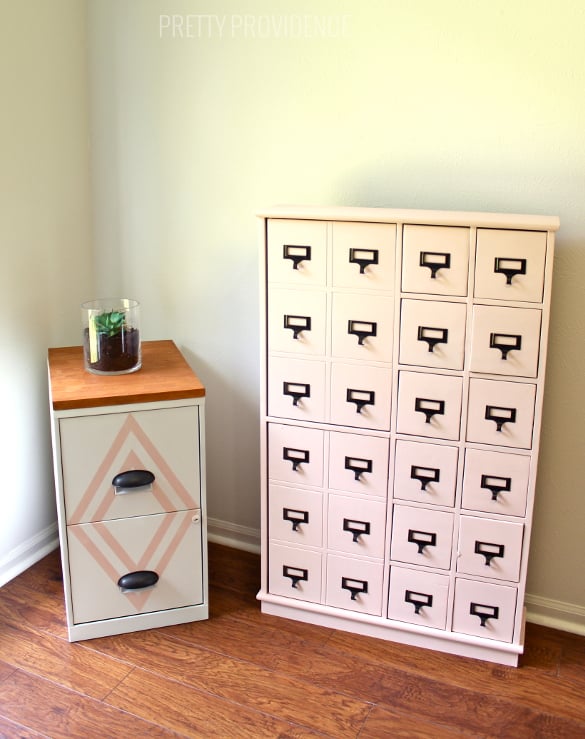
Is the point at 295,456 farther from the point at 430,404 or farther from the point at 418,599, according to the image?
the point at 418,599

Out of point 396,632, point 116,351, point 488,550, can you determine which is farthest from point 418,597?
point 116,351

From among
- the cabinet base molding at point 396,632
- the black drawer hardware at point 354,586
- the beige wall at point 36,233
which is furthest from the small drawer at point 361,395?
the beige wall at point 36,233

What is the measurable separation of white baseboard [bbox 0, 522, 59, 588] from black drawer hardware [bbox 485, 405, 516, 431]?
1.53m

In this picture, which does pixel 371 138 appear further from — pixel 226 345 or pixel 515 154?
pixel 226 345

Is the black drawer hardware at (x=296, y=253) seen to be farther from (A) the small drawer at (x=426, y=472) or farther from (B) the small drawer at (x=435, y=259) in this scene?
(A) the small drawer at (x=426, y=472)

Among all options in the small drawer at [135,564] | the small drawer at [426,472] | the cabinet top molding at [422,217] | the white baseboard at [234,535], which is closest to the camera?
the cabinet top molding at [422,217]

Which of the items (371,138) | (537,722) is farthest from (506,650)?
(371,138)

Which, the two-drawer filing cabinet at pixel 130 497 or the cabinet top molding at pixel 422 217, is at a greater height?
the cabinet top molding at pixel 422 217

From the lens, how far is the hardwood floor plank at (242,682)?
196cm

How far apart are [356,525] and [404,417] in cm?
36

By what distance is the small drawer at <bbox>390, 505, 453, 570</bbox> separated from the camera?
214 centimetres

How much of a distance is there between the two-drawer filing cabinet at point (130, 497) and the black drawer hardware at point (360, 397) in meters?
0.41

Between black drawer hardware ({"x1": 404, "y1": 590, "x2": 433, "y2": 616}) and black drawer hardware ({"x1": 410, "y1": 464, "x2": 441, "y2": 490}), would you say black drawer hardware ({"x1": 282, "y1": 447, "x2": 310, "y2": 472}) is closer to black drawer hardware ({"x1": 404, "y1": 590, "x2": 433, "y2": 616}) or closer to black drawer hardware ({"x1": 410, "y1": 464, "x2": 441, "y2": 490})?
black drawer hardware ({"x1": 410, "y1": 464, "x2": 441, "y2": 490})

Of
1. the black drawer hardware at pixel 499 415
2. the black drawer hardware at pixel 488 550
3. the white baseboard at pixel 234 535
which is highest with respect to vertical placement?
the black drawer hardware at pixel 499 415
